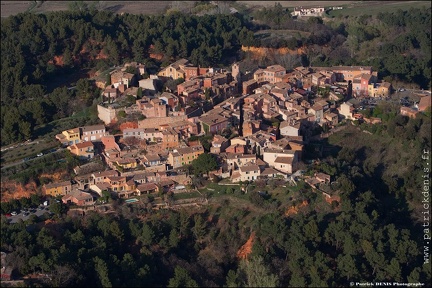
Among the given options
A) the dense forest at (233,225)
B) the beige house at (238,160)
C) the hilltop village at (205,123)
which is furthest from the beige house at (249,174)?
the dense forest at (233,225)

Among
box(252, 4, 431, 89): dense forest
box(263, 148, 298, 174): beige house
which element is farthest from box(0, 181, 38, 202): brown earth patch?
box(252, 4, 431, 89): dense forest

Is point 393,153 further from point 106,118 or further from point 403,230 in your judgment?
point 106,118

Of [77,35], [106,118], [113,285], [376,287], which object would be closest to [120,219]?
[113,285]

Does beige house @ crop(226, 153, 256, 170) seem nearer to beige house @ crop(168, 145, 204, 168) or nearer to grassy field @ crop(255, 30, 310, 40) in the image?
beige house @ crop(168, 145, 204, 168)

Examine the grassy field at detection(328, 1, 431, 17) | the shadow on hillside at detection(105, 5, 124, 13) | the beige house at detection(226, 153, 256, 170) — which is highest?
the shadow on hillside at detection(105, 5, 124, 13)

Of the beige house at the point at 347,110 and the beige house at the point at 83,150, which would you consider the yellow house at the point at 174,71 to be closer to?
the beige house at the point at 83,150

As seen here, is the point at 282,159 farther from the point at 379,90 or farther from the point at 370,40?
the point at 370,40
